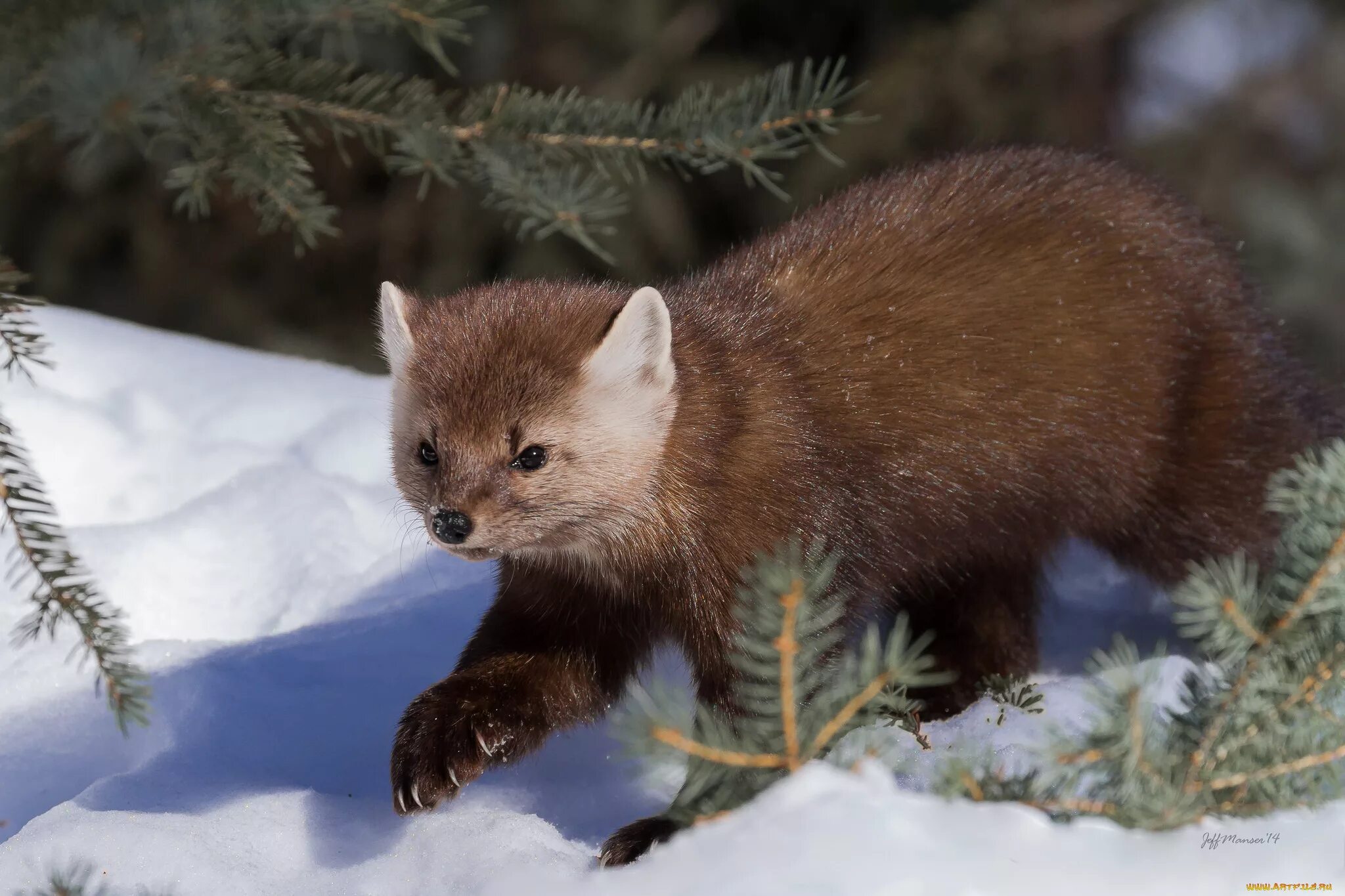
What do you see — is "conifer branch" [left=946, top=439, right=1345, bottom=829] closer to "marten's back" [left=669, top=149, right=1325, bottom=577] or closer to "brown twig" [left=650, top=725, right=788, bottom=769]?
"brown twig" [left=650, top=725, right=788, bottom=769]

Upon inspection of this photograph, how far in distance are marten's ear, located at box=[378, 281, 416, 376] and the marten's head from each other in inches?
0.5

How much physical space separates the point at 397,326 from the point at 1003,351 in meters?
1.02

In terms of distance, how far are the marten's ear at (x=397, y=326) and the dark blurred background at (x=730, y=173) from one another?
3367 mm

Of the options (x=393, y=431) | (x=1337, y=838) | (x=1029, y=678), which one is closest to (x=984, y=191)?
(x=1029, y=678)

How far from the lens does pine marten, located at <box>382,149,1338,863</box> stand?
2.19m

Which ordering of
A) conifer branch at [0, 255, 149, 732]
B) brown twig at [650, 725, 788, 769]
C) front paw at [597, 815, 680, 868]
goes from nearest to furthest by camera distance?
brown twig at [650, 725, 788, 769] → conifer branch at [0, 255, 149, 732] → front paw at [597, 815, 680, 868]

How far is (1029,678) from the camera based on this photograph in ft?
9.01

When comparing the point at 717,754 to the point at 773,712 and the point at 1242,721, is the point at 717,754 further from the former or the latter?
the point at 1242,721

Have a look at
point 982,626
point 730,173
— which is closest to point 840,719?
point 982,626

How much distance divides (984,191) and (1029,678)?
2.98ft

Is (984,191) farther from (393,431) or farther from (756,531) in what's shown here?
(393,431)

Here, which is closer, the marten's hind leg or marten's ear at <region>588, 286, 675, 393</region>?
marten's ear at <region>588, 286, 675, 393</region>

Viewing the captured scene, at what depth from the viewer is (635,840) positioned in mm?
2008

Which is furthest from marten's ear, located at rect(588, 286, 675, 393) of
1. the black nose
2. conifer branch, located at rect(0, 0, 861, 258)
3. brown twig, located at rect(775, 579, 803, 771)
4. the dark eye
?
brown twig, located at rect(775, 579, 803, 771)
